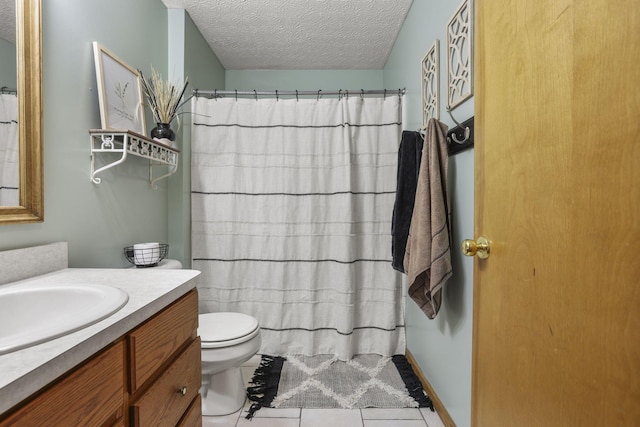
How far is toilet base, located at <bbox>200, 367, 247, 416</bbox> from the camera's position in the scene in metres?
1.58

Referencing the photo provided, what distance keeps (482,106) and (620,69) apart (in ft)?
1.56

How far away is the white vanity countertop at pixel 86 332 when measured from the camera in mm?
430

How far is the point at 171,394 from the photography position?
0.84 meters

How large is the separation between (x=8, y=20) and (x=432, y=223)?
163 centimetres

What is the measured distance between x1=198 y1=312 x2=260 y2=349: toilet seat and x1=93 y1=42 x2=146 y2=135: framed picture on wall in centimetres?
103

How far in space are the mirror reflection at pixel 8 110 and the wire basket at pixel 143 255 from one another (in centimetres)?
55

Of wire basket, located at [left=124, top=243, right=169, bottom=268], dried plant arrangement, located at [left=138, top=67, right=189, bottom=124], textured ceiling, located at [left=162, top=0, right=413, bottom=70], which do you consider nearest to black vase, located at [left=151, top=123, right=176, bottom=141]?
dried plant arrangement, located at [left=138, top=67, right=189, bottom=124]

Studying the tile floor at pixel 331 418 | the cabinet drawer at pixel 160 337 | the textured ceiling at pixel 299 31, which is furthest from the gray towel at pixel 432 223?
the textured ceiling at pixel 299 31

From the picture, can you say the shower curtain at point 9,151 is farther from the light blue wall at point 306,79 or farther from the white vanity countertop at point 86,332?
the light blue wall at point 306,79

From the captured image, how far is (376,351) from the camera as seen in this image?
213 cm

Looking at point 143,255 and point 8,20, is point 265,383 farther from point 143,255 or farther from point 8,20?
point 8,20

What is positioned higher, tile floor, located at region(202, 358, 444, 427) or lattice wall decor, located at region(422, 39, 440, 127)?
lattice wall decor, located at region(422, 39, 440, 127)

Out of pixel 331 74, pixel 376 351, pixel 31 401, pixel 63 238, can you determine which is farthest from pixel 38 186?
pixel 331 74

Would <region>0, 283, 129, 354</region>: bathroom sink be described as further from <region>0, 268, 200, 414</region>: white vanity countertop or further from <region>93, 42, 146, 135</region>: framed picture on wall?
<region>93, 42, 146, 135</region>: framed picture on wall
